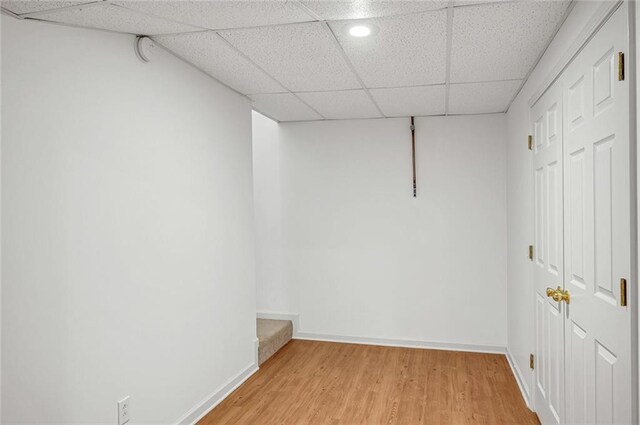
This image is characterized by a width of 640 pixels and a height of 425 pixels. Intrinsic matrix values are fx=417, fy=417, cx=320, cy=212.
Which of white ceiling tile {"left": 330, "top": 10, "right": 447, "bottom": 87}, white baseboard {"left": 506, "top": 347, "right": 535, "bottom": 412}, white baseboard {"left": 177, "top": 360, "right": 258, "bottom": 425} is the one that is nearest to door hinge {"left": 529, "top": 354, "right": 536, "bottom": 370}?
white baseboard {"left": 506, "top": 347, "right": 535, "bottom": 412}

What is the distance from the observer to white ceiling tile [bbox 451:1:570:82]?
1.89 m

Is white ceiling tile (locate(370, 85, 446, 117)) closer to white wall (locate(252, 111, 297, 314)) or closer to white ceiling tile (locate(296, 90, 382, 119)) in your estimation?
white ceiling tile (locate(296, 90, 382, 119))

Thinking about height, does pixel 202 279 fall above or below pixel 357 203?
below

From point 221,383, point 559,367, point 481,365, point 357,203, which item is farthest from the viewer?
point 357,203

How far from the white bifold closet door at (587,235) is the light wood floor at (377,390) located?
0.56 meters

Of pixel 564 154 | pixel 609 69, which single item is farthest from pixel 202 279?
pixel 609 69

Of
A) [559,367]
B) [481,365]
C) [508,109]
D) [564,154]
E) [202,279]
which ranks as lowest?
[481,365]

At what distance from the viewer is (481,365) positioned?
3654 millimetres

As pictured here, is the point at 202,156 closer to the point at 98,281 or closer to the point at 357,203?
the point at 98,281

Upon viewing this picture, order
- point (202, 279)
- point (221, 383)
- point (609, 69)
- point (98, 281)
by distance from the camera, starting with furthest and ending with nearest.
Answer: point (221, 383), point (202, 279), point (98, 281), point (609, 69)

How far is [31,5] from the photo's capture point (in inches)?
61.8

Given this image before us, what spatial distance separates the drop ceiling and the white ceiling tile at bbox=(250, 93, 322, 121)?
3cm

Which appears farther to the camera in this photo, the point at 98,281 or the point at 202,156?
the point at 202,156

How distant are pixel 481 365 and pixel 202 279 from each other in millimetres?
2533
